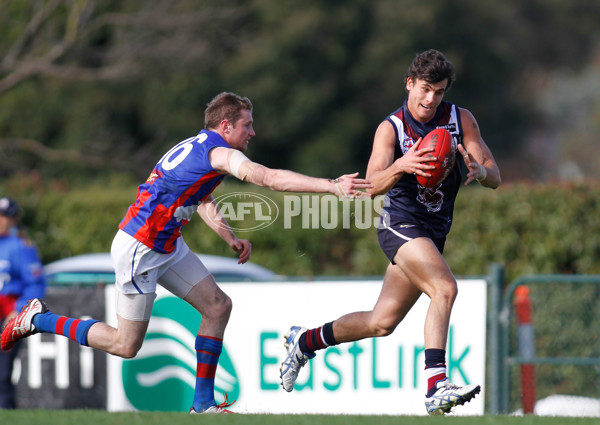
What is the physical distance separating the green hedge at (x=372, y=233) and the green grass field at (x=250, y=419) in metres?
6.19

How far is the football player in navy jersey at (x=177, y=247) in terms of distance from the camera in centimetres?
600

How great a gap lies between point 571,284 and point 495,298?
96cm

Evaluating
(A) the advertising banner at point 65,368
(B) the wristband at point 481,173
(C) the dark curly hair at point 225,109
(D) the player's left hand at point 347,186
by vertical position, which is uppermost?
(C) the dark curly hair at point 225,109

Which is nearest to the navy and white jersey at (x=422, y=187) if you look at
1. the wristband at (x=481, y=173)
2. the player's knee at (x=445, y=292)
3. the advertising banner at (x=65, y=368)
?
the wristband at (x=481, y=173)

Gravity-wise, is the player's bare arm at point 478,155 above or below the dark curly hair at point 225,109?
below

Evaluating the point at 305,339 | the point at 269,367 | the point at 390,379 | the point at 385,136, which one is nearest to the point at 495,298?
the point at 390,379

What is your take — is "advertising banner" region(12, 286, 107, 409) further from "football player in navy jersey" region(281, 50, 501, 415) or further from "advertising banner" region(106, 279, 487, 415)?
"football player in navy jersey" region(281, 50, 501, 415)

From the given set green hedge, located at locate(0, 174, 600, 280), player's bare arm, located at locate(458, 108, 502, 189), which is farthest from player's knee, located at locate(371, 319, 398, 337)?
green hedge, located at locate(0, 174, 600, 280)

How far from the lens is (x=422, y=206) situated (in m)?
6.16

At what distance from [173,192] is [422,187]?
161 centimetres

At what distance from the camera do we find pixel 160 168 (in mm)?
6109

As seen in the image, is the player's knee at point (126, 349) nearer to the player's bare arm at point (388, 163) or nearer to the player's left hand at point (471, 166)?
the player's bare arm at point (388, 163)

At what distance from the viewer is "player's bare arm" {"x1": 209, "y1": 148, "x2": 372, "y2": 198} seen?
5.23m

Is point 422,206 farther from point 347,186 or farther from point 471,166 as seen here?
point 347,186
